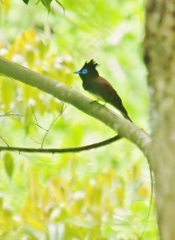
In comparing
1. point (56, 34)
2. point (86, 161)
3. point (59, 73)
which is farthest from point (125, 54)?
point (59, 73)

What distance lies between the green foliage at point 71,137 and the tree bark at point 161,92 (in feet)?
1.52

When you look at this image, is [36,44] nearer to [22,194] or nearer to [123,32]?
[22,194]

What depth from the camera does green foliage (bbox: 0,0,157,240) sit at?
1595 mm

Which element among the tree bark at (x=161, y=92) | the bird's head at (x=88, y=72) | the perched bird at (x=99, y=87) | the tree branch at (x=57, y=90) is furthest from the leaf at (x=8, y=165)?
the tree bark at (x=161, y=92)

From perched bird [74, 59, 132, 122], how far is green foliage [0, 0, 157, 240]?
0.11 meters

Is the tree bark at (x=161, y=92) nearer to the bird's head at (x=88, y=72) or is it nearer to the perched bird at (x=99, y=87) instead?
the perched bird at (x=99, y=87)

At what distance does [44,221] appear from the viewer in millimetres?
1596

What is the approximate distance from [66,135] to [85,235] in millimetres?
1333

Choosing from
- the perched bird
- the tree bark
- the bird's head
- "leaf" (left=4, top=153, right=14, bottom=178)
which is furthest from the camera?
the bird's head

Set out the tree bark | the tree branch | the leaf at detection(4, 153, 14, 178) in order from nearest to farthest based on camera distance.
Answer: the tree bark, the tree branch, the leaf at detection(4, 153, 14, 178)

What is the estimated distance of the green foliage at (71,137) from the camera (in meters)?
1.59

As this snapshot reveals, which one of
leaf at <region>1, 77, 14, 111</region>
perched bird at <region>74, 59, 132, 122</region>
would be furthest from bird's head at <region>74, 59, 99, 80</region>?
leaf at <region>1, 77, 14, 111</region>

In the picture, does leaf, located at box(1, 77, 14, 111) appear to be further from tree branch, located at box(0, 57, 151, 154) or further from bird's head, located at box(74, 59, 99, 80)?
bird's head, located at box(74, 59, 99, 80)

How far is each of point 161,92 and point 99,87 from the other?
1.19 metres
